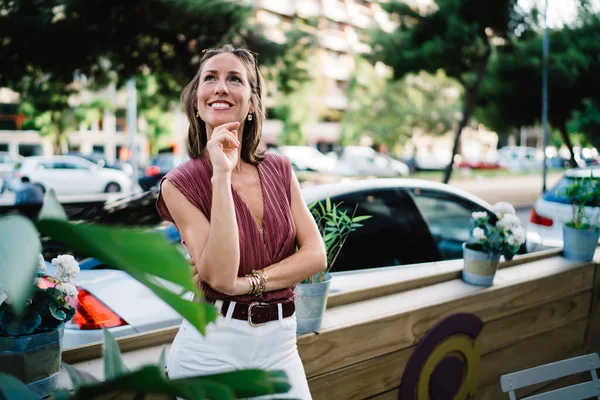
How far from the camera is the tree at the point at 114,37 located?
727 centimetres

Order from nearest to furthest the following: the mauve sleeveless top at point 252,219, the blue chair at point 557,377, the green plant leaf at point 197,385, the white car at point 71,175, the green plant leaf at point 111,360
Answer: the green plant leaf at point 197,385, the green plant leaf at point 111,360, the mauve sleeveless top at point 252,219, the blue chair at point 557,377, the white car at point 71,175

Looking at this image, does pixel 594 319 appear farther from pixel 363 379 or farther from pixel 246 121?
pixel 246 121

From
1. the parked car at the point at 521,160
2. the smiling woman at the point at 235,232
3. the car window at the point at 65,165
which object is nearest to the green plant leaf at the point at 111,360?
the smiling woman at the point at 235,232

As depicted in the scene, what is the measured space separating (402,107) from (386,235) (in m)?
29.3

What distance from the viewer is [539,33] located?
42.2 ft

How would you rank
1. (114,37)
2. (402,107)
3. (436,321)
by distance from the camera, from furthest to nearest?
1. (402,107)
2. (114,37)
3. (436,321)

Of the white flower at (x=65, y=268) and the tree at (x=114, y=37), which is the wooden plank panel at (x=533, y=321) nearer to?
the white flower at (x=65, y=268)

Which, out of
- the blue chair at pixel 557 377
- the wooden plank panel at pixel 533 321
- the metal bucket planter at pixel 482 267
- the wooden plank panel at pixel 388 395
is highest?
the metal bucket planter at pixel 482 267

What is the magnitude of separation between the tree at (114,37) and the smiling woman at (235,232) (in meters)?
6.64

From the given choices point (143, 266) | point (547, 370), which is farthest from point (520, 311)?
point (143, 266)

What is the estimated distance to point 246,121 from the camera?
172cm

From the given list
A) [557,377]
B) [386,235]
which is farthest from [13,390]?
[386,235]

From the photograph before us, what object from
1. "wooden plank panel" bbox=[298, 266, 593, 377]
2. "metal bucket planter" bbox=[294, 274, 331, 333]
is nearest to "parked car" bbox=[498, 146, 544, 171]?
"wooden plank panel" bbox=[298, 266, 593, 377]

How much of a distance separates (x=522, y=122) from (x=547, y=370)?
14754 millimetres
